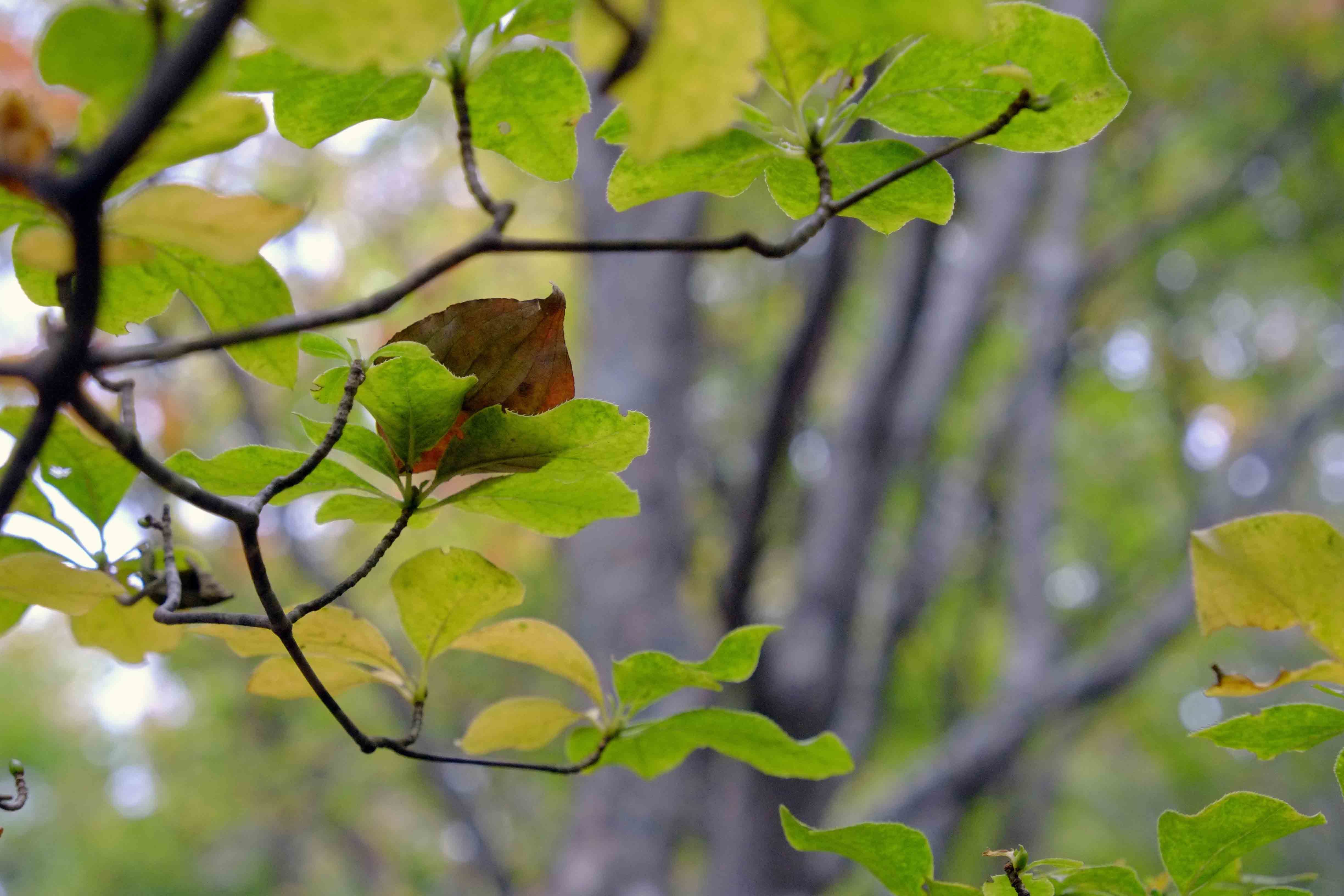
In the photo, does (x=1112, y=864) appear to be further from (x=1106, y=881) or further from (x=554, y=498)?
(x=554, y=498)

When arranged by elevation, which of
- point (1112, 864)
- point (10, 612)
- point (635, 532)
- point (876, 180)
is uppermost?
point (876, 180)

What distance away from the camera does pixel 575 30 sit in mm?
198

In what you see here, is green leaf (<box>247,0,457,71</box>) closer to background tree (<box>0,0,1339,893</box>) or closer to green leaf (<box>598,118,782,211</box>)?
green leaf (<box>598,118,782,211</box>)

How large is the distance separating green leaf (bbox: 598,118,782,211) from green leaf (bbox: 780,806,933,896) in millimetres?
225

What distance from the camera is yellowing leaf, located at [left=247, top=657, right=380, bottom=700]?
0.37 m

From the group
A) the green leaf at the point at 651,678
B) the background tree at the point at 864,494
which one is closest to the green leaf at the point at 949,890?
the green leaf at the point at 651,678

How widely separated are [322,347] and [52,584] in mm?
131

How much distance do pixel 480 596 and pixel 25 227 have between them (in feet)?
0.64

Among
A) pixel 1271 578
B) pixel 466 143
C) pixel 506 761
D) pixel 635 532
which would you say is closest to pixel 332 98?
pixel 466 143

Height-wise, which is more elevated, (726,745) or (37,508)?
(37,508)

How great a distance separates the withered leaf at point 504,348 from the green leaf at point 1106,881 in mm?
251

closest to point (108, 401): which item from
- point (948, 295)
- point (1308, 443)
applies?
point (948, 295)

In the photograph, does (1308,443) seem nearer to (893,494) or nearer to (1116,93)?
(893,494)

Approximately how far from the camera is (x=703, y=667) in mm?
372
